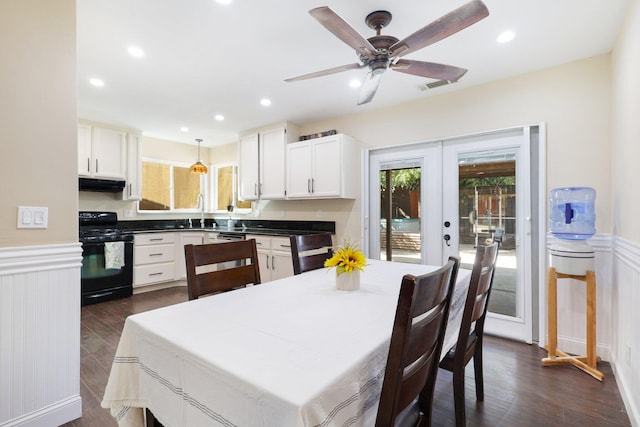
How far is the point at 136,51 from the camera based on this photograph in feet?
8.20

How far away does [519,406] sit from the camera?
191 centimetres

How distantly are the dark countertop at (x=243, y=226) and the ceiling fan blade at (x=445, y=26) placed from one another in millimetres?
2698

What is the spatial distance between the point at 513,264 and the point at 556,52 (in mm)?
1880

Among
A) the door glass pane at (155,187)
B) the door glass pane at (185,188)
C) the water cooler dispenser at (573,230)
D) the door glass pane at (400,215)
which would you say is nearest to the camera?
the water cooler dispenser at (573,230)

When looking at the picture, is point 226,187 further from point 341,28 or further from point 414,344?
point 414,344

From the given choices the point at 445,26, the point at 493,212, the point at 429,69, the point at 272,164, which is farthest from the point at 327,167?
the point at 445,26

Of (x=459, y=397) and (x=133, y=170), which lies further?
(x=133, y=170)

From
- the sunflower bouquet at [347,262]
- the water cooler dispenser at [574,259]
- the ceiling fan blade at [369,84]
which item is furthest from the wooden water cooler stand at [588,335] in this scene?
the ceiling fan blade at [369,84]

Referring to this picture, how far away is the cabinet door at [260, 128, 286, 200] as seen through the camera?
4.42m

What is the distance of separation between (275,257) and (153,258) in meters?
1.99

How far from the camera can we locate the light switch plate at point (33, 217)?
64.3 inches

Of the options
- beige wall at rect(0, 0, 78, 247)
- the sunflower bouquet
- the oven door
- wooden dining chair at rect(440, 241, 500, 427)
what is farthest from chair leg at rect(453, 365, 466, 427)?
the oven door

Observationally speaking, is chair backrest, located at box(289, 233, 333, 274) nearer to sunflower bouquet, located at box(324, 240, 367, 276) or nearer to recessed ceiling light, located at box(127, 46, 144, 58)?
sunflower bouquet, located at box(324, 240, 367, 276)

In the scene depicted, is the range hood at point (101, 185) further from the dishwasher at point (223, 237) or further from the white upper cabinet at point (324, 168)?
the white upper cabinet at point (324, 168)
